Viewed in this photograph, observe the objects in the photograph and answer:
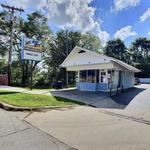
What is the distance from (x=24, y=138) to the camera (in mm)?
7043

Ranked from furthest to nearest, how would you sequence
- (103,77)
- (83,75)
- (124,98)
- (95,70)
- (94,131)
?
(83,75) < (95,70) < (103,77) < (124,98) < (94,131)

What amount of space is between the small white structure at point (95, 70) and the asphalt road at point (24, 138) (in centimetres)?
1636

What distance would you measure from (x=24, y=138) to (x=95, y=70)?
1905cm

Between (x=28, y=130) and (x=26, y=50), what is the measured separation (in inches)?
623

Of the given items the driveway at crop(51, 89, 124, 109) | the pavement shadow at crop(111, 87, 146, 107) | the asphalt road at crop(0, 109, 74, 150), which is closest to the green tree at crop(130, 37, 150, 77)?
the pavement shadow at crop(111, 87, 146, 107)

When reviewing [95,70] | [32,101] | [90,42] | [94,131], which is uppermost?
[90,42]

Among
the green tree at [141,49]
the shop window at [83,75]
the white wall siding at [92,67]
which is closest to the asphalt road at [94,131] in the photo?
the white wall siding at [92,67]

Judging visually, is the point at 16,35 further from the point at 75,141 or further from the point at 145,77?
the point at 75,141

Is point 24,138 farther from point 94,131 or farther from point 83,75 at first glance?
point 83,75

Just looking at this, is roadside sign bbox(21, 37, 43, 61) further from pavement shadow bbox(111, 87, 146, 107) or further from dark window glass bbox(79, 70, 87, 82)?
pavement shadow bbox(111, 87, 146, 107)

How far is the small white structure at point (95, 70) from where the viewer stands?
24.7m

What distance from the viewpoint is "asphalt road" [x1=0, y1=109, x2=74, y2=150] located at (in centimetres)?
631

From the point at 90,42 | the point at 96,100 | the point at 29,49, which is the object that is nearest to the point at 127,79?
the point at 29,49

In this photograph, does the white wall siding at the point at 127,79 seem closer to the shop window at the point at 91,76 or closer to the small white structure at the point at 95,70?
the small white structure at the point at 95,70
